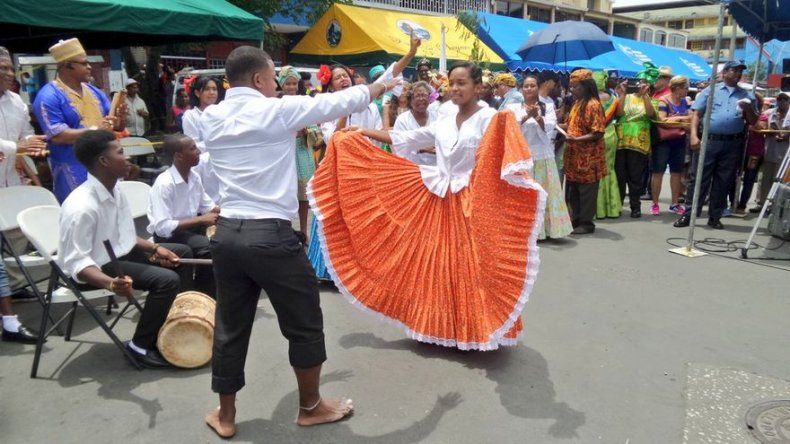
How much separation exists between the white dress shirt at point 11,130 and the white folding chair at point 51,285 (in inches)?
35.9

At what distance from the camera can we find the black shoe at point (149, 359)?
3705 millimetres

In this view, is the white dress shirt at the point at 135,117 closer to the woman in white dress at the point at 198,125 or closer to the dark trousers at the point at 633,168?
the woman in white dress at the point at 198,125

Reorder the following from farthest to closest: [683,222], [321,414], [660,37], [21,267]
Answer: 1. [660,37]
2. [683,222]
3. [21,267]
4. [321,414]

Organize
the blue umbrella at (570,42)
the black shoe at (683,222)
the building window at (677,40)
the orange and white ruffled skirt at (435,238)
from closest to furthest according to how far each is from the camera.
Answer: the orange and white ruffled skirt at (435,238) → the black shoe at (683,222) → the blue umbrella at (570,42) → the building window at (677,40)

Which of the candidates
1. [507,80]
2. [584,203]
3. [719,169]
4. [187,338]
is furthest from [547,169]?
[187,338]

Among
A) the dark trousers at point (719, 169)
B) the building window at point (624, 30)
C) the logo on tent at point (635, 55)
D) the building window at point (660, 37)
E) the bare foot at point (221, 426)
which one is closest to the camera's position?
the bare foot at point (221, 426)

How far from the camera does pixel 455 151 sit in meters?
3.80

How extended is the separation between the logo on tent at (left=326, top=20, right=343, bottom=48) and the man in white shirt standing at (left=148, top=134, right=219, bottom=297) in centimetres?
1427

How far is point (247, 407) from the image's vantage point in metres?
3.27

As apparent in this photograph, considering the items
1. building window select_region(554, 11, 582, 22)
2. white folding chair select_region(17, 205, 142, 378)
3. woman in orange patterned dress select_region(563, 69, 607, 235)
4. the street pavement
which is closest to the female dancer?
woman in orange patterned dress select_region(563, 69, 607, 235)

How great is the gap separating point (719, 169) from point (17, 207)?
7.46m

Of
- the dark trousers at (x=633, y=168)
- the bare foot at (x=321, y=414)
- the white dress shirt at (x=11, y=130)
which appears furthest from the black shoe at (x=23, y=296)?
the dark trousers at (x=633, y=168)

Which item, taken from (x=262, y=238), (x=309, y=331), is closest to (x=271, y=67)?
(x=262, y=238)

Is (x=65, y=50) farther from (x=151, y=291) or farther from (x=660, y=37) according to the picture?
(x=660, y=37)
